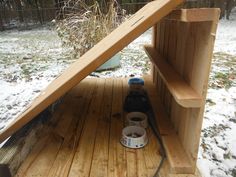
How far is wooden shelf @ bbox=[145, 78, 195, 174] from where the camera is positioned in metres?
0.96

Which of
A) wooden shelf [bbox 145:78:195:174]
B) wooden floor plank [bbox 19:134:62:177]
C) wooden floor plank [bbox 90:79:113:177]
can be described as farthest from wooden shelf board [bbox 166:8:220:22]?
wooden floor plank [bbox 19:134:62:177]

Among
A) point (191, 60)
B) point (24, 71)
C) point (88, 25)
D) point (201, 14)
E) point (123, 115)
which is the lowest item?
point (24, 71)

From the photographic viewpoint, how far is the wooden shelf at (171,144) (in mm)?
961

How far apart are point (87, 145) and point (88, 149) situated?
0.12 feet

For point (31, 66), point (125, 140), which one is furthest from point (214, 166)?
point (31, 66)

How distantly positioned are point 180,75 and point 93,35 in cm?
205

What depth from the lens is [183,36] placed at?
110 cm

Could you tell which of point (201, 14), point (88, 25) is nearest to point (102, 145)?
point (201, 14)

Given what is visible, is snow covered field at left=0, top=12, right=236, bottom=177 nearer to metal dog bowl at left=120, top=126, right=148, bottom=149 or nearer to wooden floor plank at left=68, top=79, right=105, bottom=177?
metal dog bowl at left=120, top=126, right=148, bottom=149

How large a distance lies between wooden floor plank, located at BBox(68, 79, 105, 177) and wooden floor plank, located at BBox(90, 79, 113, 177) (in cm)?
2

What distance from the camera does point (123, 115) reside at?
149 cm

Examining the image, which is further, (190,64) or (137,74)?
(137,74)

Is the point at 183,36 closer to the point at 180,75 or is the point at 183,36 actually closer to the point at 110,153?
the point at 180,75

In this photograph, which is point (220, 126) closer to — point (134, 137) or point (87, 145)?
point (134, 137)
